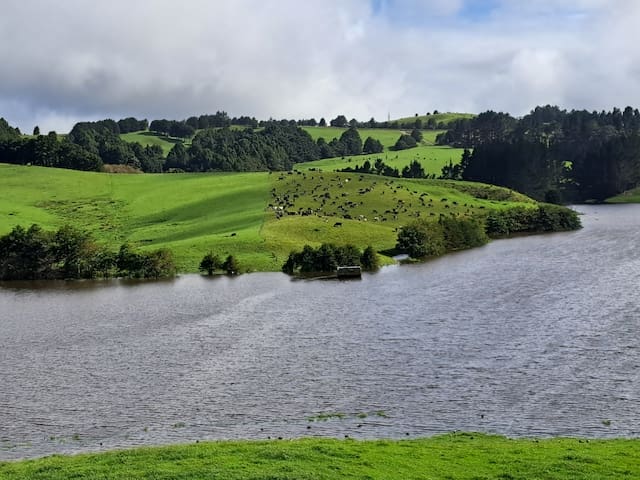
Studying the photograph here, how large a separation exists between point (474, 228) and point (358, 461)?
113m

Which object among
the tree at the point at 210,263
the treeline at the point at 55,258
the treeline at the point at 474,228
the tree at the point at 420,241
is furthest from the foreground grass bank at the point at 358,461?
the treeline at the point at 474,228

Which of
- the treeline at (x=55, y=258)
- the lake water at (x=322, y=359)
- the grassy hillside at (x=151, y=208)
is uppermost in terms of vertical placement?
the grassy hillside at (x=151, y=208)

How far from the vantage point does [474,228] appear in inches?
5536

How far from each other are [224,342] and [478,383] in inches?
985

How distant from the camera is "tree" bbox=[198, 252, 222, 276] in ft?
367

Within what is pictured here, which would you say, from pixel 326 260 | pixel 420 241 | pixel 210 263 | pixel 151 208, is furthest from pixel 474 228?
pixel 151 208

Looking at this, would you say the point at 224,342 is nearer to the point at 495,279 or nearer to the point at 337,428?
the point at 337,428

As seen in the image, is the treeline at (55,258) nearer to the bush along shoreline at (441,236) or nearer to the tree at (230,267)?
the tree at (230,267)

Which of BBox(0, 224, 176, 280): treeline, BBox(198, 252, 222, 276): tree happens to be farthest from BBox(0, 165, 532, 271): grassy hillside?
BBox(0, 224, 176, 280): treeline

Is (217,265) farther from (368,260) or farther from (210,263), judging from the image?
(368,260)

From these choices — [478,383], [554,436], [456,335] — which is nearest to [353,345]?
[456,335]

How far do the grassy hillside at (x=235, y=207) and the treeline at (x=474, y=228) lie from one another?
5453 millimetres

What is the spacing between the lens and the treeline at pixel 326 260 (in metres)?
112

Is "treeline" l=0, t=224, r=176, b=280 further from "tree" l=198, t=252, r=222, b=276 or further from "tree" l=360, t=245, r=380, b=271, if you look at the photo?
"tree" l=360, t=245, r=380, b=271
